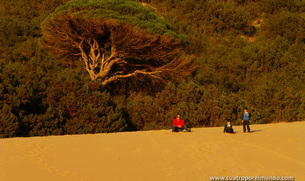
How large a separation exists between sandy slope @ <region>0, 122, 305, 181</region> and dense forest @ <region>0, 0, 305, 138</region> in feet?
22.5

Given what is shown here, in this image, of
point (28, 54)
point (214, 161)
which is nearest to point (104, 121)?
point (214, 161)

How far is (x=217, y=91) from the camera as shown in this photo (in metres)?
26.2

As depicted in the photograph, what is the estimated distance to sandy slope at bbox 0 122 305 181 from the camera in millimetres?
8922

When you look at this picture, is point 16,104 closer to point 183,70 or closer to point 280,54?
point 183,70

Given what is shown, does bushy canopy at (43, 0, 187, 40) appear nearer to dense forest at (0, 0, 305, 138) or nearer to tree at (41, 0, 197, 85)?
tree at (41, 0, 197, 85)

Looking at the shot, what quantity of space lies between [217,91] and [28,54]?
1764cm

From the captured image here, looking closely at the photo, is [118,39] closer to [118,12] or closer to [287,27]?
[118,12]

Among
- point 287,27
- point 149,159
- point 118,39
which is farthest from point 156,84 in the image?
point 287,27

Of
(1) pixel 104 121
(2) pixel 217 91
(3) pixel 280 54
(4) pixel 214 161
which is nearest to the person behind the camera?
(4) pixel 214 161

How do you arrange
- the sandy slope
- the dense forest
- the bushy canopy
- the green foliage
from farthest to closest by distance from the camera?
the green foliage, the bushy canopy, the dense forest, the sandy slope

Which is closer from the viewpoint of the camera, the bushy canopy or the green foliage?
the bushy canopy

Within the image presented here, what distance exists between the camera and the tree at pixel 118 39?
78.8ft

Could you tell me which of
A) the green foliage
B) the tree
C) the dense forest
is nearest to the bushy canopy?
the tree

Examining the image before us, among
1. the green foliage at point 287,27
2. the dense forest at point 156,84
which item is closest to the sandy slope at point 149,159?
the dense forest at point 156,84
